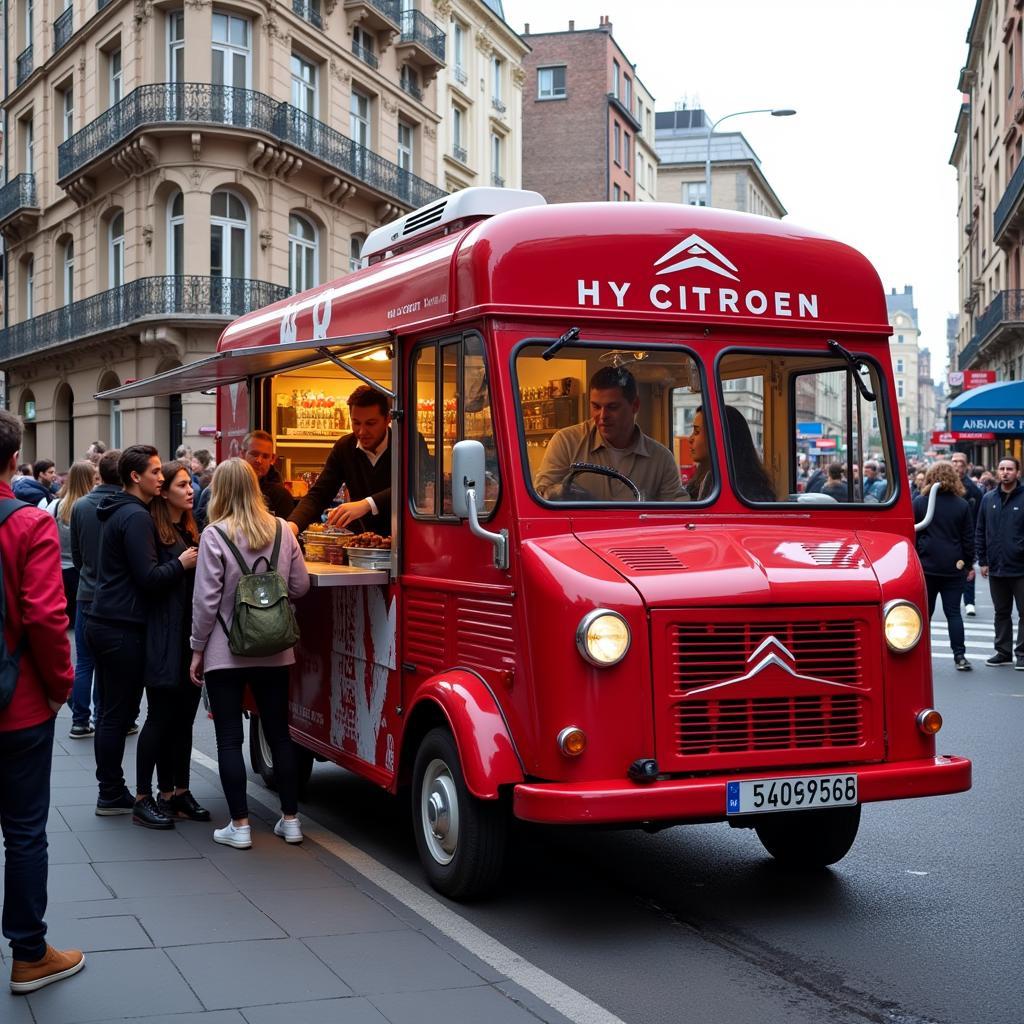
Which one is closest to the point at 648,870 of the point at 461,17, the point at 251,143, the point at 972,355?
the point at 251,143

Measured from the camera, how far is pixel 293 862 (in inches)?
257

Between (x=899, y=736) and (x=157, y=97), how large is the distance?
2804 cm

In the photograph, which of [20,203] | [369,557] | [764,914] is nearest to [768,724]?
[764,914]

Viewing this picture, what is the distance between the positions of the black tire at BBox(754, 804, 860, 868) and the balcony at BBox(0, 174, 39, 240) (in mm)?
35730

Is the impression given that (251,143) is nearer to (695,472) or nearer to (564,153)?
(695,472)

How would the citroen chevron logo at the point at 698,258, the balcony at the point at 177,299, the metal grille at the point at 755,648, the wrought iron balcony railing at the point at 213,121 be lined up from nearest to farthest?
1. the metal grille at the point at 755,648
2. the citroen chevron logo at the point at 698,258
3. the wrought iron balcony railing at the point at 213,121
4. the balcony at the point at 177,299

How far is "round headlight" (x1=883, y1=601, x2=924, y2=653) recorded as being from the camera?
5664mm

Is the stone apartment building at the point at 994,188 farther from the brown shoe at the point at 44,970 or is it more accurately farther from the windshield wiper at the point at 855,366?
the brown shoe at the point at 44,970

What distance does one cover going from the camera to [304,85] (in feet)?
108

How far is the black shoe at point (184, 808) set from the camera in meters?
7.42

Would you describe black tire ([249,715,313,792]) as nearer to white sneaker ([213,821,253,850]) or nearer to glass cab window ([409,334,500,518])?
white sneaker ([213,821,253,850])

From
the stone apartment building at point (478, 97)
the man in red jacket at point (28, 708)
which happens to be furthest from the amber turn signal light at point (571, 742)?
the stone apartment building at point (478, 97)

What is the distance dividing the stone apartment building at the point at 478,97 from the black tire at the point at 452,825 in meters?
36.8

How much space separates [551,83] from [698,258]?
185ft
